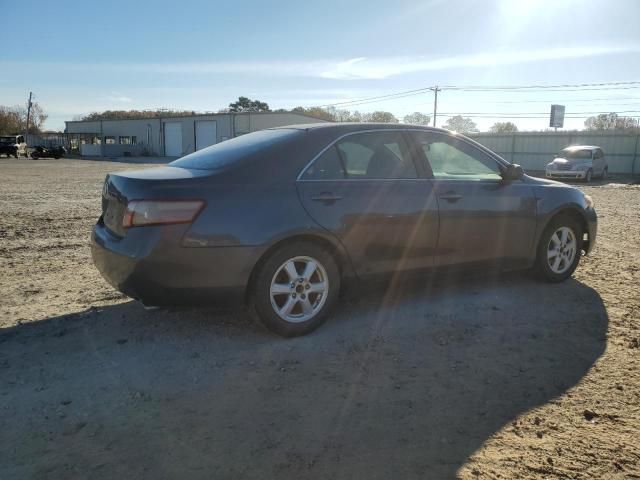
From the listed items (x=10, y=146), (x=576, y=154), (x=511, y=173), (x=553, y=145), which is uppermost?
(x=553, y=145)

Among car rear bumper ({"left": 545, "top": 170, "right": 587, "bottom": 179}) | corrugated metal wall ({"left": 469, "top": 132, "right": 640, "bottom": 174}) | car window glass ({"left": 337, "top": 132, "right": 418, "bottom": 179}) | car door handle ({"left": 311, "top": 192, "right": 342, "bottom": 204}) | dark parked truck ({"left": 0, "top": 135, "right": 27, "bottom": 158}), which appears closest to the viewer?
car door handle ({"left": 311, "top": 192, "right": 342, "bottom": 204})

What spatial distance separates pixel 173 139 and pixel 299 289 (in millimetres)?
58509

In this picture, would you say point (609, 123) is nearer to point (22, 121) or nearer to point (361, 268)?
point (361, 268)

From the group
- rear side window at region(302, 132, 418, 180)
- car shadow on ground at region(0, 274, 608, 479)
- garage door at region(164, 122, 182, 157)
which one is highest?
garage door at region(164, 122, 182, 157)

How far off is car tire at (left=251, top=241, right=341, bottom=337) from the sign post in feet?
154

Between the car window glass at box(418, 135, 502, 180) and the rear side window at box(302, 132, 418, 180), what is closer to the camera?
the rear side window at box(302, 132, 418, 180)

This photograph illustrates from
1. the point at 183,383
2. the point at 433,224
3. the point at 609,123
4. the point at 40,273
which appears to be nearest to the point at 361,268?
the point at 433,224

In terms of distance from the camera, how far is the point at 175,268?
3.53 metres

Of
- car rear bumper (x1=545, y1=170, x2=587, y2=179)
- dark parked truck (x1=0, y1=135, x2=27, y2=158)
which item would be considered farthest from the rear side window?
dark parked truck (x1=0, y1=135, x2=27, y2=158)

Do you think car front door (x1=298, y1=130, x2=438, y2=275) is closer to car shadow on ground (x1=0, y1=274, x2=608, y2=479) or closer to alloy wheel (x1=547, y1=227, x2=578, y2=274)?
car shadow on ground (x1=0, y1=274, x2=608, y2=479)

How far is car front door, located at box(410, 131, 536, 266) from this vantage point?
15.2 ft

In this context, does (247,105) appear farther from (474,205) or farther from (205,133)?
(474,205)

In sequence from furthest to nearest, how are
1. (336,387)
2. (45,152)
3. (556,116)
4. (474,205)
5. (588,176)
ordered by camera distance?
1. (45,152)
2. (556,116)
3. (588,176)
4. (474,205)
5. (336,387)

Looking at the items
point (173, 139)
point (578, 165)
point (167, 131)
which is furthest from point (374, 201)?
point (167, 131)
